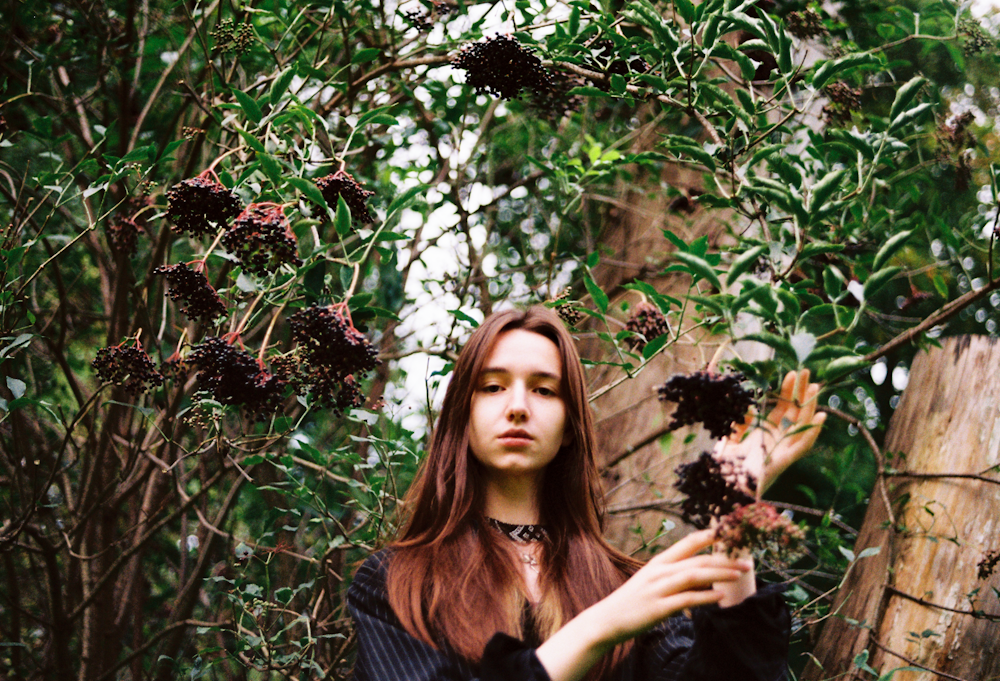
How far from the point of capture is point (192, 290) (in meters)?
1.18

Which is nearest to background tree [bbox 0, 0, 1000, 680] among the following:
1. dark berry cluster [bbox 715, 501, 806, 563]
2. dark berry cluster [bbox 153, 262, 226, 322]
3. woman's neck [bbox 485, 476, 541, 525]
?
dark berry cluster [bbox 153, 262, 226, 322]

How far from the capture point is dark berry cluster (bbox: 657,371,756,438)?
2.76ft

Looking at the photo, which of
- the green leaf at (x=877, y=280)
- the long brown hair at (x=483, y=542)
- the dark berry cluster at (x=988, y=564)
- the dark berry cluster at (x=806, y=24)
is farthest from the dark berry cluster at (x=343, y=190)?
the dark berry cluster at (x=988, y=564)

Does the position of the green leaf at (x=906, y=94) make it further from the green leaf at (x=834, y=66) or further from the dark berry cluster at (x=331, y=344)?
the dark berry cluster at (x=331, y=344)

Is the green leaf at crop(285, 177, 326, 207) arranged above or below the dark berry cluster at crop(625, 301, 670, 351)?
above

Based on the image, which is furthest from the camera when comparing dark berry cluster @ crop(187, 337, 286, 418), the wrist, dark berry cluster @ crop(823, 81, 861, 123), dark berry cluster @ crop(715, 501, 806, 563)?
dark berry cluster @ crop(823, 81, 861, 123)

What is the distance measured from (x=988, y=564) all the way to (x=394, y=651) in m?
1.56

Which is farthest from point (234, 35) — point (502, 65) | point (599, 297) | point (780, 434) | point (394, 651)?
point (780, 434)

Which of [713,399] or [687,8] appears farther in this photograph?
[687,8]

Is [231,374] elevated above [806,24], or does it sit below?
below

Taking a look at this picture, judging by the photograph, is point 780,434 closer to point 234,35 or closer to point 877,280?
point 877,280

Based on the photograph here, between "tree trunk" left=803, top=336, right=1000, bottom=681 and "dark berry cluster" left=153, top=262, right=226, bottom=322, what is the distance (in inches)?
68.2

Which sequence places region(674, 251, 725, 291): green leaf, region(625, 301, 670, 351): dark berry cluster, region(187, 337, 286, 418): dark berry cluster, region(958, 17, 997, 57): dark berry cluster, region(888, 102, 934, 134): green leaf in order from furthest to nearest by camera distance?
region(958, 17, 997, 57): dark berry cluster
region(625, 301, 670, 351): dark berry cluster
region(888, 102, 934, 134): green leaf
region(187, 337, 286, 418): dark berry cluster
region(674, 251, 725, 291): green leaf

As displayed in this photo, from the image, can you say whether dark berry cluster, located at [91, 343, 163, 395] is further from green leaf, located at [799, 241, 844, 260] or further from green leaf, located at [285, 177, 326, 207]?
green leaf, located at [799, 241, 844, 260]
